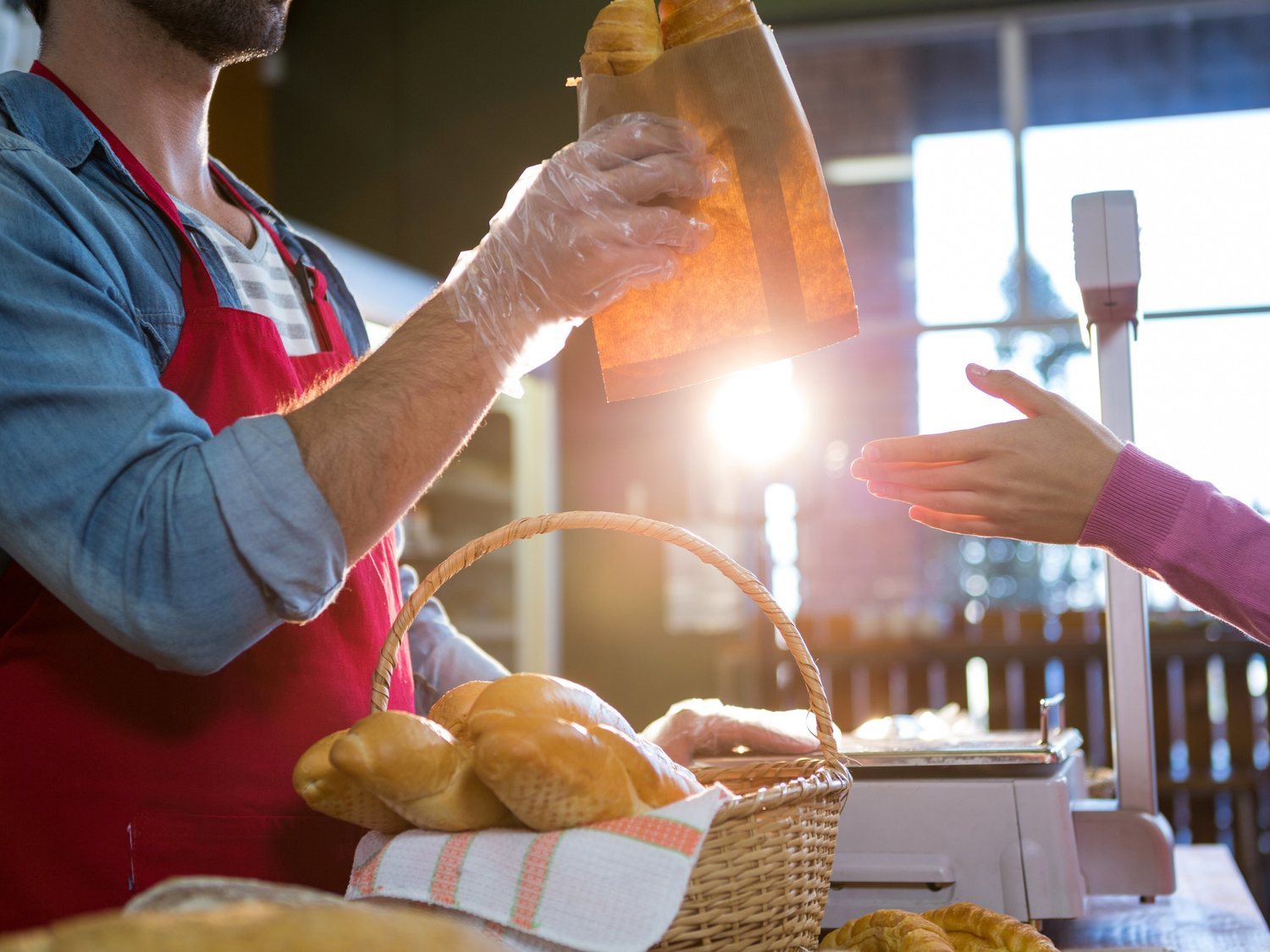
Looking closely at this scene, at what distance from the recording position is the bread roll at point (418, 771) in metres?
0.73

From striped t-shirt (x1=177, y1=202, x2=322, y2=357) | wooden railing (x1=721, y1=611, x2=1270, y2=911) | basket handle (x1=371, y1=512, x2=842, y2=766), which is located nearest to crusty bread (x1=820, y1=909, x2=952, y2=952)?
basket handle (x1=371, y1=512, x2=842, y2=766)

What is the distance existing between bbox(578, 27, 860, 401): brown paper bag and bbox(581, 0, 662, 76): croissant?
0.01m

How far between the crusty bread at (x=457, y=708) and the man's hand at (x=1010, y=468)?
0.41 meters

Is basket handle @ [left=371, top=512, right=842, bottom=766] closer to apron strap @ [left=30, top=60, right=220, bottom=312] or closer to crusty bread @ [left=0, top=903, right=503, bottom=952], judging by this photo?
apron strap @ [left=30, top=60, right=220, bottom=312]

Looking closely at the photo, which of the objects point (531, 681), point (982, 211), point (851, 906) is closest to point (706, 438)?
point (982, 211)

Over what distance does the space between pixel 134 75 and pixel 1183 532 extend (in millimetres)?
1075

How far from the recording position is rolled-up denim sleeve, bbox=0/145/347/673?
0.80 meters

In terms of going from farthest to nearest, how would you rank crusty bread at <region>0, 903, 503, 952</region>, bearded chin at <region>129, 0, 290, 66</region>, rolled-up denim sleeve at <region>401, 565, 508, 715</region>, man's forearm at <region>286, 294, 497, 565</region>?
rolled-up denim sleeve at <region>401, 565, 508, 715</region> → bearded chin at <region>129, 0, 290, 66</region> → man's forearm at <region>286, 294, 497, 565</region> → crusty bread at <region>0, 903, 503, 952</region>

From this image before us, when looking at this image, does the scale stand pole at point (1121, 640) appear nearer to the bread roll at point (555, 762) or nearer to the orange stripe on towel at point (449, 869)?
the bread roll at point (555, 762)

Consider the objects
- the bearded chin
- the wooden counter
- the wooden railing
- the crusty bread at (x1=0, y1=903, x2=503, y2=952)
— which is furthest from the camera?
the wooden railing

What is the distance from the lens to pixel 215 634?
32.3 inches

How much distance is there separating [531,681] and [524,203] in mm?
380

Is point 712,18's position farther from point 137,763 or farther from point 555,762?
point 137,763

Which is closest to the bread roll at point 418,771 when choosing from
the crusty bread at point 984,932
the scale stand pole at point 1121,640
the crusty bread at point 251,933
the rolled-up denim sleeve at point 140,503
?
the rolled-up denim sleeve at point 140,503
